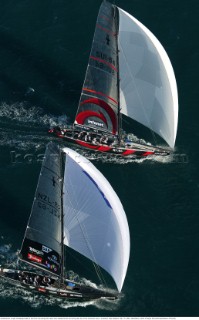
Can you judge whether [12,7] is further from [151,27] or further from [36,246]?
[36,246]

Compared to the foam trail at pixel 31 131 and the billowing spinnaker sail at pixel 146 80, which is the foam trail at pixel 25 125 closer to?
the foam trail at pixel 31 131

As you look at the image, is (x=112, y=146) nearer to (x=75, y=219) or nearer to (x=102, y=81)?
(x=102, y=81)

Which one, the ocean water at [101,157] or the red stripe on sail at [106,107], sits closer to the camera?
the ocean water at [101,157]

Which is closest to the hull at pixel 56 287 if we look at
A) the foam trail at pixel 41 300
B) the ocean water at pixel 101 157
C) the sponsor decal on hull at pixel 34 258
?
the foam trail at pixel 41 300

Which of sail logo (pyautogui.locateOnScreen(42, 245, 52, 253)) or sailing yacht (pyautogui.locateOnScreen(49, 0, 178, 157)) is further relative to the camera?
sailing yacht (pyautogui.locateOnScreen(49, 0, 178, 157))

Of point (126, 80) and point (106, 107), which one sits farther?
point (106, 107)

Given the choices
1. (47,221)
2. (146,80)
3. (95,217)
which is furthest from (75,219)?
(146,80)

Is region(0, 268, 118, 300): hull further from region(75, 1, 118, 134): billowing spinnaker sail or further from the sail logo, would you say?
region(75, 1, 118, 134): billowing spinnaker sail

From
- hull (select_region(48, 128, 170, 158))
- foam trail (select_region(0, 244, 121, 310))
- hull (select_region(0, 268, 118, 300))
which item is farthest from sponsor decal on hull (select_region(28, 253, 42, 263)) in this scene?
hull (select_region(48, 128, 170, 158))
